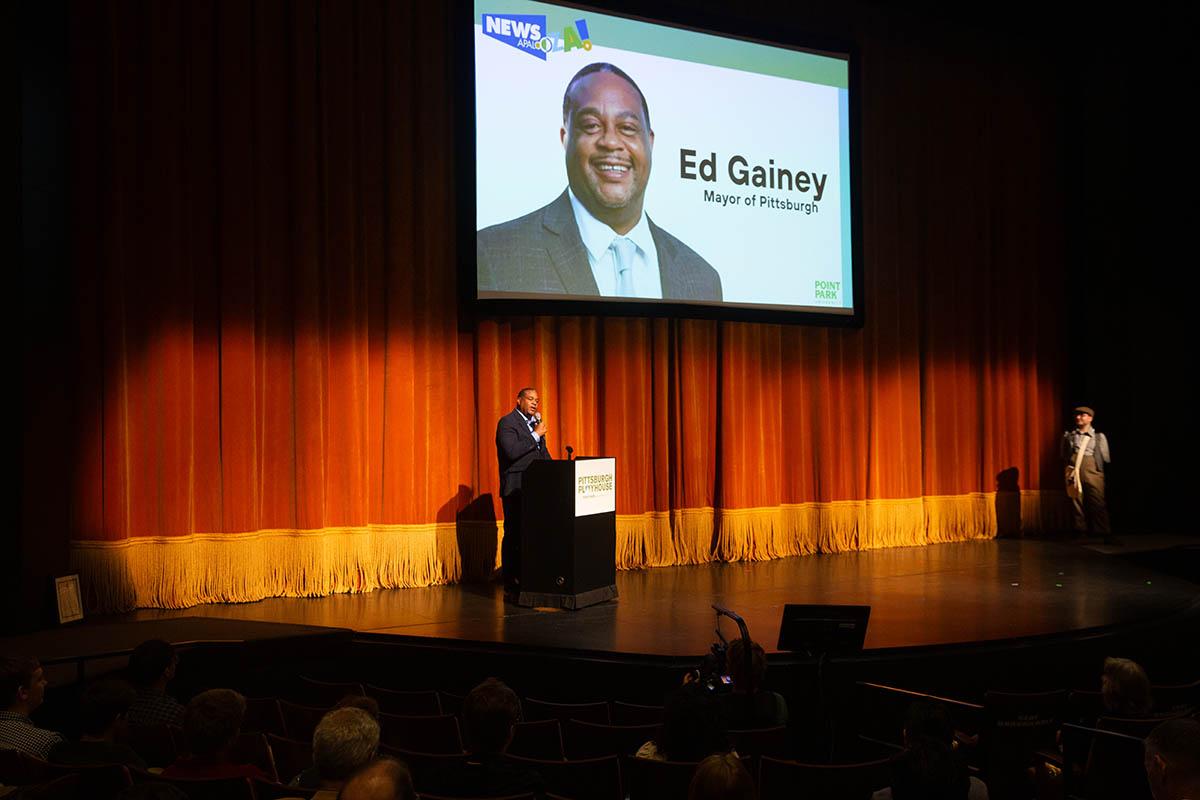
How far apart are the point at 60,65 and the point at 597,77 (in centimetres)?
364

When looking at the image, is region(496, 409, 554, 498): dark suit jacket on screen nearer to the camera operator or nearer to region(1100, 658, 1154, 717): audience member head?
the camera operator

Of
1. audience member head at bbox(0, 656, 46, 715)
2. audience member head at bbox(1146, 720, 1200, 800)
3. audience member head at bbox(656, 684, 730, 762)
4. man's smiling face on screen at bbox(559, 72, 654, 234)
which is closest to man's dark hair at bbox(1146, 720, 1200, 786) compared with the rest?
audience member head at bbox(1146, 720, 1200, 800)

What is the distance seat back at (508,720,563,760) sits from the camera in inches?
128

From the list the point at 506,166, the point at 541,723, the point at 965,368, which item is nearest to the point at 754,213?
the point at 506,166

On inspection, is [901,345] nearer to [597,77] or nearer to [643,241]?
[643,241]

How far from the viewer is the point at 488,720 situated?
7.89ft

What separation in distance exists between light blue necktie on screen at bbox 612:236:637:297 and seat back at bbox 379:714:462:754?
15.0ft

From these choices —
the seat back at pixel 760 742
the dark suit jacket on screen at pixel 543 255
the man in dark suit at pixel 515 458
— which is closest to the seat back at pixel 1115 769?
the seat back at pixel 760 742

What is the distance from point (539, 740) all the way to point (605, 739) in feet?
0.77

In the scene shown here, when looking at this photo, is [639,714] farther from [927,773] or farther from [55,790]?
[55,790]

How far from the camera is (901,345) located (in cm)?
933

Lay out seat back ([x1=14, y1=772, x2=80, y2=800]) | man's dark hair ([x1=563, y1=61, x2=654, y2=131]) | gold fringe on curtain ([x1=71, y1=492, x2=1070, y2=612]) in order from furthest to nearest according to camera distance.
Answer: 1. man's dark hair ([x1=563, y1=61, x2=654, y2=131])
2. gold fringe on curtain ([x1=71, y1=492, x2=1070, y2=612])
3. seat back ([x1=14, y1=772, x2=80, y2=800])

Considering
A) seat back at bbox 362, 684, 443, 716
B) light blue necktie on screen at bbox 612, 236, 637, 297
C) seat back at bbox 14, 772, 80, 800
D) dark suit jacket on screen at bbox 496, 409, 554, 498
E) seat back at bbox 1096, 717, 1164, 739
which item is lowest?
seat back at bbox 362, 684, 443, 716

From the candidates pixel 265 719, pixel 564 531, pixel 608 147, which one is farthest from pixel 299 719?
pixel 608 147
